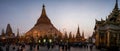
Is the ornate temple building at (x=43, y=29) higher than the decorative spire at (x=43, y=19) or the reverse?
the reverse

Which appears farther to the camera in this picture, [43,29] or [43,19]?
[43,19]

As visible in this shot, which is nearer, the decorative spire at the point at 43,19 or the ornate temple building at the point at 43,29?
the ornate temple building at the point at 43,29

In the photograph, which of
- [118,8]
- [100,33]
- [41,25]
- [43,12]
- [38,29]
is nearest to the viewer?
[100,33]

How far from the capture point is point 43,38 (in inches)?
5236

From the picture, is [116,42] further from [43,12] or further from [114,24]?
[43,12]

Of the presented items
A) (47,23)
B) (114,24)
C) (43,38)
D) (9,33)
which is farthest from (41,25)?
(114,24)

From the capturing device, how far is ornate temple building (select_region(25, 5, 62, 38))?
15077 cm

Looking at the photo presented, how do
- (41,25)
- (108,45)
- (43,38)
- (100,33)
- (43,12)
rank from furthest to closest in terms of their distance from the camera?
(43,12), (41,25), (43,38), (100,33), (108,45)

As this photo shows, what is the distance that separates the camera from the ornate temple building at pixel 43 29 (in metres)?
151

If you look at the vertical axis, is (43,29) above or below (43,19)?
below

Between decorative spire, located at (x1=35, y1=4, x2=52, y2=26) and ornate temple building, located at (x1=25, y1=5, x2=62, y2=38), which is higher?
decorative spire, located at (x1=35, y1=4, x2=52, y2=26)

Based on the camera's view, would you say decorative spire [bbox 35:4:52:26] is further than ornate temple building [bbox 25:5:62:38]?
Yes

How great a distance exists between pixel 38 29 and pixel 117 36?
11453cm

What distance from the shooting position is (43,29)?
16250 centimetres
